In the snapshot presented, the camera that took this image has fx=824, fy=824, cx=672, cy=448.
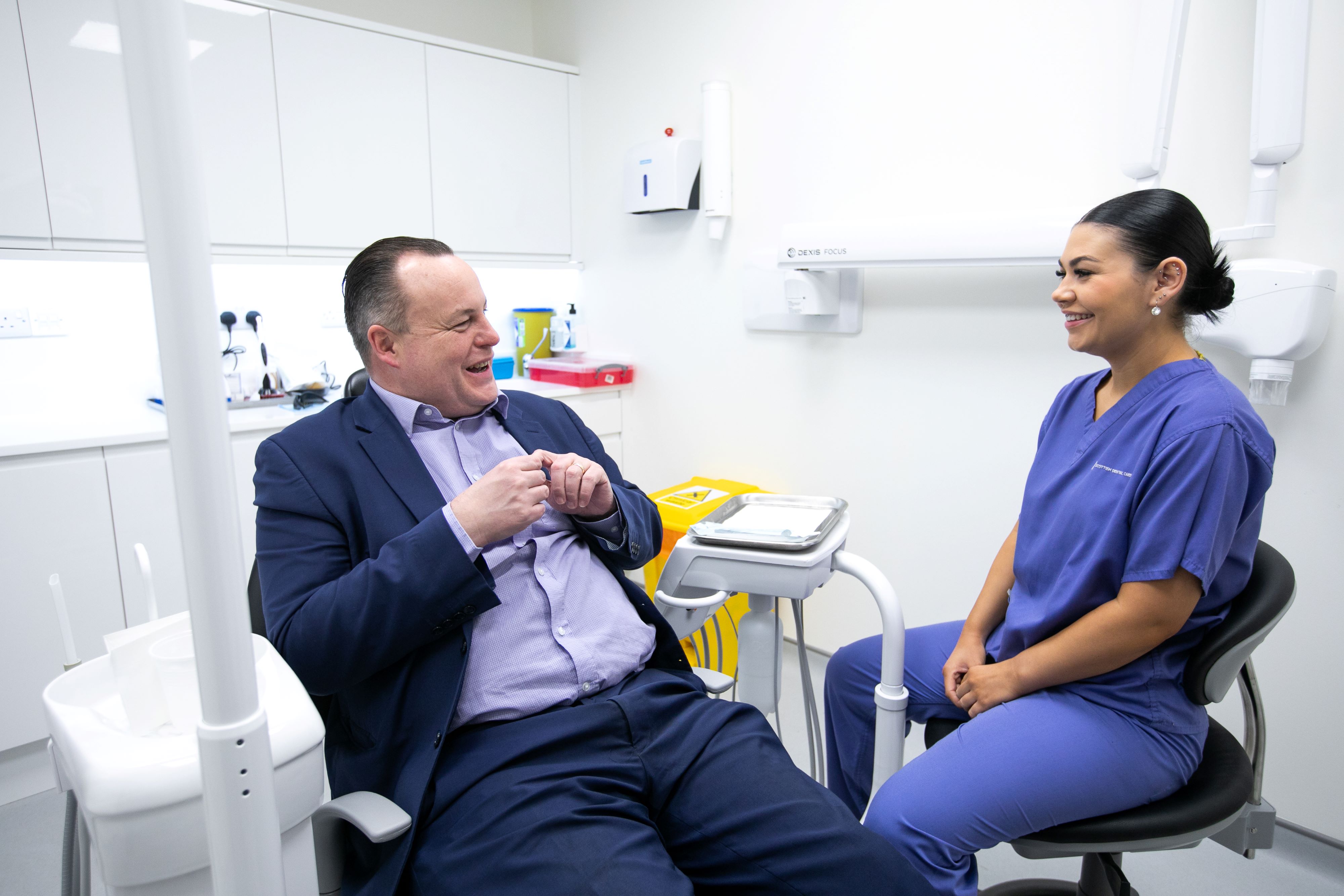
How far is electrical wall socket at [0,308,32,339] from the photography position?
101 inches

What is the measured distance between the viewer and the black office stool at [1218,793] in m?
1.20

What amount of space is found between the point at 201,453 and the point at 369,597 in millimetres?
662

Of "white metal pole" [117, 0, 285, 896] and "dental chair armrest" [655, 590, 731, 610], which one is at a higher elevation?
"white metal pole" [117, 0, 285, 896]

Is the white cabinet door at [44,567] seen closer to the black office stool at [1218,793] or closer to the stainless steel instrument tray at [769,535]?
the stainless steel instrument tray at [769,535]

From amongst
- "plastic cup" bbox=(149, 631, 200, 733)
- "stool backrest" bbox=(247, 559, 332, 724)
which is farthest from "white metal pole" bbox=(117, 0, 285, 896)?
"stool backrest" bbox=(247, 559, 332, 724)

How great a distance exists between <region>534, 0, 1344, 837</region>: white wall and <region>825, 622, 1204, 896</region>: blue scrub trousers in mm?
908

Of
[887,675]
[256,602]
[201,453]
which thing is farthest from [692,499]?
[201,453]

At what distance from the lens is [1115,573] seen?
4.31ft

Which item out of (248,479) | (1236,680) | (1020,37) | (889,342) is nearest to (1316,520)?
(1236,680)

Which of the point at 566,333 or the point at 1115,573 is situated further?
the point at 566,333

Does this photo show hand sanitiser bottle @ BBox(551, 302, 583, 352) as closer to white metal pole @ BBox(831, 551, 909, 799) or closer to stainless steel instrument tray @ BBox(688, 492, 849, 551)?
stainless steel instrument tray @ BBox(688, 492, 849, 551)

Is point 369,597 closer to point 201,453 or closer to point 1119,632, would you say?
point 201,453

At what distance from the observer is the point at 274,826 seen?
1.89ft

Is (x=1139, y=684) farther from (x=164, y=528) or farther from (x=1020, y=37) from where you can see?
(x=164, y=528)
